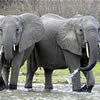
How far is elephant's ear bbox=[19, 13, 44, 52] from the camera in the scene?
1469 centimetres

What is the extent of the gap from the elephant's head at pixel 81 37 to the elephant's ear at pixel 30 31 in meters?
0.67

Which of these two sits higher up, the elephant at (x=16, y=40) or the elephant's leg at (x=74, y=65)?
the elephant at (x=16, y=40)

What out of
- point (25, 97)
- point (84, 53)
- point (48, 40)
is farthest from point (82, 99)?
point (48, 40)

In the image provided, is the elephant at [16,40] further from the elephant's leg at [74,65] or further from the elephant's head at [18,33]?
the elephant's leg at [74,65]

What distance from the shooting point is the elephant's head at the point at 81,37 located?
13.6m

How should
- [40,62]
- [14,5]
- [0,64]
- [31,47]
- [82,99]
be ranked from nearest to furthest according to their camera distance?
[82,99], [0,64], [31,47], [40,62], [14,5]

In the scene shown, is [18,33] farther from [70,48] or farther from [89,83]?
[89,83]

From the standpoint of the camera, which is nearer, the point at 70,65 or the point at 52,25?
the point at 70,65

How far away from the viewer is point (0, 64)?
→ 14.0 m

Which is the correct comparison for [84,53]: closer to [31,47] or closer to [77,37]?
[77,37]

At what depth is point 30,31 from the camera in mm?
15258

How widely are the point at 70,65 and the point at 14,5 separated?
2940 cm

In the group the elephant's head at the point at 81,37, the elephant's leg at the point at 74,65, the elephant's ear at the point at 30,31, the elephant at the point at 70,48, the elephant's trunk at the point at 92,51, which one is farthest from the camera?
the elephant's ear at the point at 30,31

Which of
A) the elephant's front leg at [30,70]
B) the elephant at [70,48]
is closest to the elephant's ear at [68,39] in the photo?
the elephant at [70,48]
